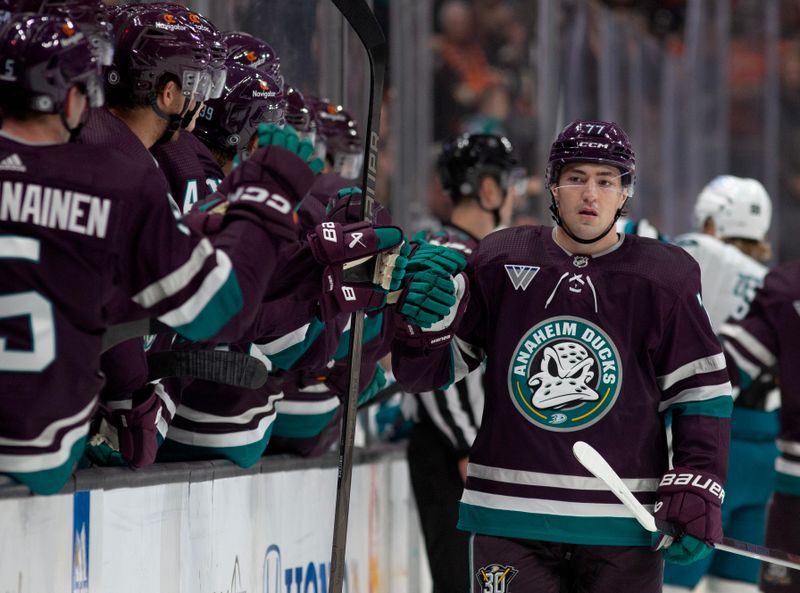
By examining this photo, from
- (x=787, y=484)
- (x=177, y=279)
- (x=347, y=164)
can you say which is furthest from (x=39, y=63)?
(x=787, y=484)

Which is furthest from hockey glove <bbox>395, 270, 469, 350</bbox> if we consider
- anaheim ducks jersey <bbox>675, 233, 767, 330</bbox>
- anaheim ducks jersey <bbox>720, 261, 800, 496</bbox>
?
anaheim ducks jersey <bbox>675, 233, 767, 330</bbox>

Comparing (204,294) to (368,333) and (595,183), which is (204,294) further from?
(368,333)

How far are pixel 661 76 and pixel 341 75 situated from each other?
540 cm

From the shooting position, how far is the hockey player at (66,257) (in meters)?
1.91

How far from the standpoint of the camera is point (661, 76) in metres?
8.68

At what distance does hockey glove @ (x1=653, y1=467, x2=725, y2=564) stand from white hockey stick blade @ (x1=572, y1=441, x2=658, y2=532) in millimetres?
50

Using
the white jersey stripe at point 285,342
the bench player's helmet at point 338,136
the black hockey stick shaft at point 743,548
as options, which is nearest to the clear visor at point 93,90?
the white jersey stripe at point 285,342

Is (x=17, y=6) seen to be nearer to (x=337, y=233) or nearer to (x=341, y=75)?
(x=337, y=233)

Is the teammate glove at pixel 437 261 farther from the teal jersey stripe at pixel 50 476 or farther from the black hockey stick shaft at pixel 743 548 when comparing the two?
the teal jersey stripe at pixel 50 476

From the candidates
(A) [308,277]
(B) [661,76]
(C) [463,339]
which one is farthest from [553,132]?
(B) [661,76]

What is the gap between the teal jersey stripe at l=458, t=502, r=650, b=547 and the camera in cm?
249

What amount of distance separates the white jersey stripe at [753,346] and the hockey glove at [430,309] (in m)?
1.46

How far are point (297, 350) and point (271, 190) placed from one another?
2.48 feet

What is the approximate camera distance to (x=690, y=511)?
Result: 2424mm
